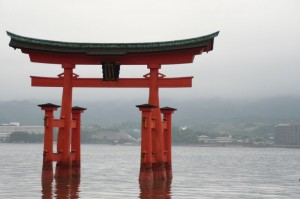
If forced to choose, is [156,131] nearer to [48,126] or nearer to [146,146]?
[146,146]

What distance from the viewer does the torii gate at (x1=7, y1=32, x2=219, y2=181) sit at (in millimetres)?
31072

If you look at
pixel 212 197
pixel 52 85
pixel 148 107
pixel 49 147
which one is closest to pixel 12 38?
pixel 52 85

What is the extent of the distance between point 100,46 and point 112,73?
1564mm

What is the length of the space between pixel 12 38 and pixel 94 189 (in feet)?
28.4

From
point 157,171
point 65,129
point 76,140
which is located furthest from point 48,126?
point 157,171

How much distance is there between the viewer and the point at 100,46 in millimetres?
31797

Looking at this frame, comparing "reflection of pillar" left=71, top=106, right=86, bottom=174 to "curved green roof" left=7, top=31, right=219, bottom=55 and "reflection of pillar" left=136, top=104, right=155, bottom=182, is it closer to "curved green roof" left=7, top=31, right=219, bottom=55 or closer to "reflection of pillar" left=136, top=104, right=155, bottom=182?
"curved green roof" left=7, top=31, right=219, bottom=55

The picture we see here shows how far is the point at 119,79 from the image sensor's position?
32531 mm

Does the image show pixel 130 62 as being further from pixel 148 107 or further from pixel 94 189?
pixel 94 189

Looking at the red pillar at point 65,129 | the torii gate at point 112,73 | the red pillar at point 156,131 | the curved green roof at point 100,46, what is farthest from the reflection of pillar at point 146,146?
the red pillar at point 65,129

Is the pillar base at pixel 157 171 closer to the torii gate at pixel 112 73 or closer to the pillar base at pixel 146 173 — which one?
the torii gate at pixel 112 73

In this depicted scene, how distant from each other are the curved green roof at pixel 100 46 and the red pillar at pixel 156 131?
1207 mm

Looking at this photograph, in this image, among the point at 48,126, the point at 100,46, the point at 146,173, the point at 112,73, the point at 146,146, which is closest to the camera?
the point at 146,146

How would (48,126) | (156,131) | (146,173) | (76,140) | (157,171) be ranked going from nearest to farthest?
(146,173) → (48,126) → (156,131) → (157,171) → (76,140)
